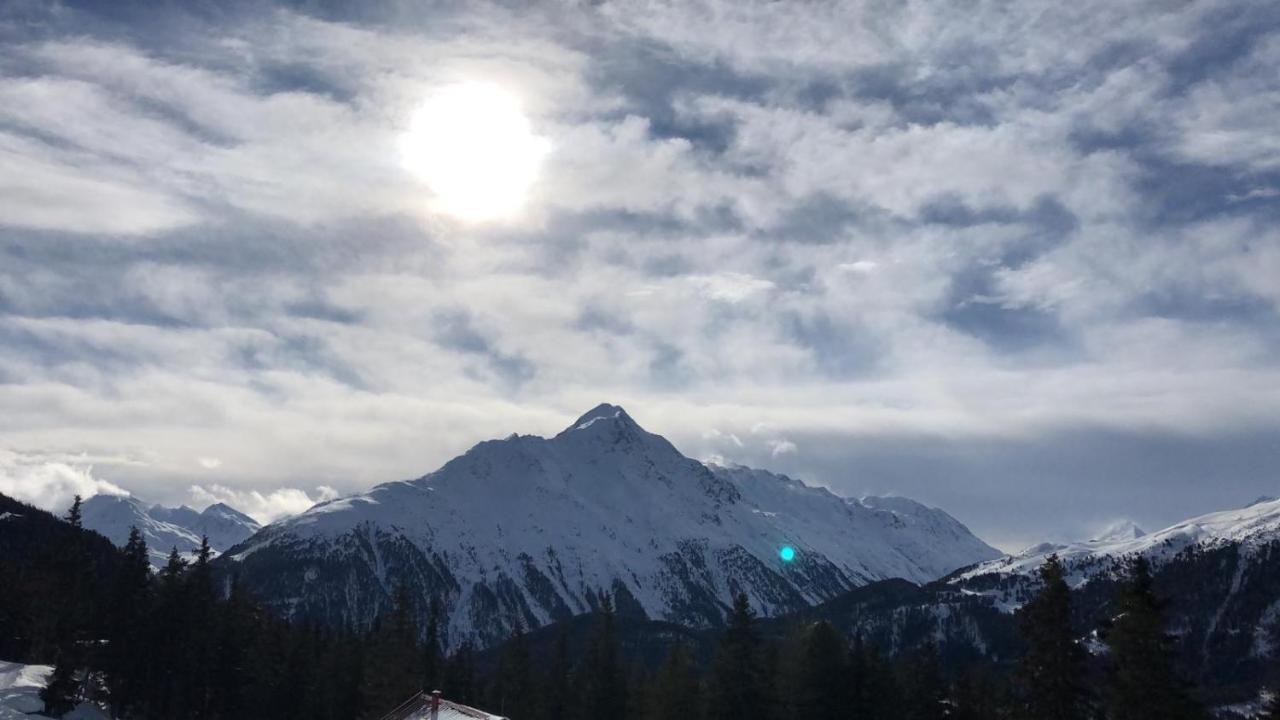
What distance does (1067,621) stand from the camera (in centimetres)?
4603

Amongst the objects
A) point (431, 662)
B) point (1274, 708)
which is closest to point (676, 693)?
point (431, 662)

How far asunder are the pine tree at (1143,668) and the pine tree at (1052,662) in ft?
10.2

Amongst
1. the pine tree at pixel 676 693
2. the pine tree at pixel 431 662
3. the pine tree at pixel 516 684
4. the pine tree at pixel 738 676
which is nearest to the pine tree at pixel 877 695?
the pine tree at pixel 738 676

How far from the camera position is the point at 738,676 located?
7869 centimetres

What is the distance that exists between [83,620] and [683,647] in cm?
5372

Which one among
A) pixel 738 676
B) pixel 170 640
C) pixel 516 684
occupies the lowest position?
pixel 516 684

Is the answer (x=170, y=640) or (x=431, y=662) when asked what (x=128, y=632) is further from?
(x=431, y=662)

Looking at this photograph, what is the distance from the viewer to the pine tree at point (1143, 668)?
4044 centimetres

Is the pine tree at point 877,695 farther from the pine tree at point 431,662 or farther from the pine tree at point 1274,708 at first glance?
the pine tree at point 1274,708

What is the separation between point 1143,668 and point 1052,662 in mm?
5176

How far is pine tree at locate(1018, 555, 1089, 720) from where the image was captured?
45375 mm

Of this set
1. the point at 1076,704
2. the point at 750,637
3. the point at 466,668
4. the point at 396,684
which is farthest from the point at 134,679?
the point at 1076,704

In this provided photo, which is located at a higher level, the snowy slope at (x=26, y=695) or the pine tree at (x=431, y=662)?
the pine tree at (x=431, y=662)

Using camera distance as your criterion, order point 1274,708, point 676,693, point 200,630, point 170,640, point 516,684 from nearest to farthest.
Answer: point 1274,708 < point 676,693 < point 170,640 < point 200,630 < point 516,684
